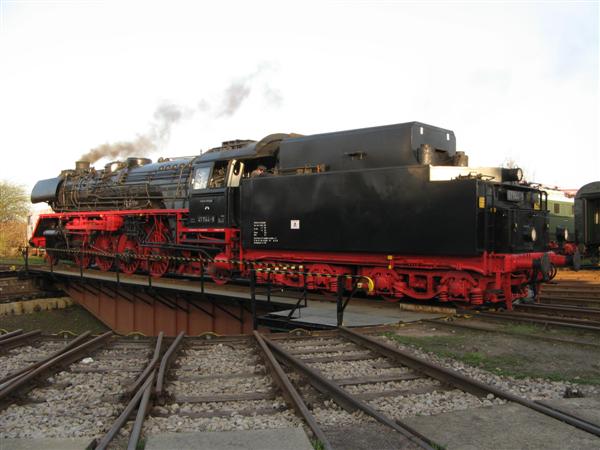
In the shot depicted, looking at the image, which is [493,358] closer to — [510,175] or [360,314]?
[360,314]

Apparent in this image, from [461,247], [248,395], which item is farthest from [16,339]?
[461,247]

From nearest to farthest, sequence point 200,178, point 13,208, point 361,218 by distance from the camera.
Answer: point 361,218 → point 200,178 → point 13,208

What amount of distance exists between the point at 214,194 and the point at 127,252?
4.13 m

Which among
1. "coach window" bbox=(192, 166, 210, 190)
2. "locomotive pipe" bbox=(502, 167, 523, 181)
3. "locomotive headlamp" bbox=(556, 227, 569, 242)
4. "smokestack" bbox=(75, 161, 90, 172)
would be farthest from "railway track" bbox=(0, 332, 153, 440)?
"locomotive headlamp" bbox=(556, 227, 569, 242)

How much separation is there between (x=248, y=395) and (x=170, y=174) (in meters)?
10.2

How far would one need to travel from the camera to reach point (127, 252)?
48.8ft

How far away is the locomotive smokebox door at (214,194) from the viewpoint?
12.0m

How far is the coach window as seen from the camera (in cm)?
1260

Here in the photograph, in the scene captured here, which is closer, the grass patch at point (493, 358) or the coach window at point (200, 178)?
the grass patch at point (493, 358)

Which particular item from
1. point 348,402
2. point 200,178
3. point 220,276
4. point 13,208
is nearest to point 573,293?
point 220,276

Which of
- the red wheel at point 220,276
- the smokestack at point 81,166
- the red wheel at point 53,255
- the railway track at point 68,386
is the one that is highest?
the smokestack at point 81,166

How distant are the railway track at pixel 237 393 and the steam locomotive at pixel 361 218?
238cm

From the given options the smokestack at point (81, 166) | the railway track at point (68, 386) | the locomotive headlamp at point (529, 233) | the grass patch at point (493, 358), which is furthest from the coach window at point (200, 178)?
the smokestack at point (81, 166)

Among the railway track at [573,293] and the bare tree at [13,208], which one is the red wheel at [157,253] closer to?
the railway track at [573,293]
